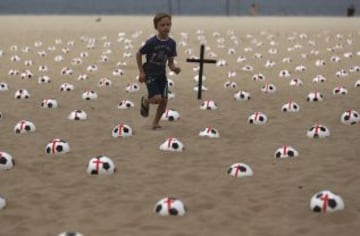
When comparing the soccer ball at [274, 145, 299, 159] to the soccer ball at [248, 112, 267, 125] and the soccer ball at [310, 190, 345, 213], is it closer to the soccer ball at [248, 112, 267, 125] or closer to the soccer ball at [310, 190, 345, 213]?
the soccer ball at [310, 190, 345, 213]

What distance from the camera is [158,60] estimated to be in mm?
10984

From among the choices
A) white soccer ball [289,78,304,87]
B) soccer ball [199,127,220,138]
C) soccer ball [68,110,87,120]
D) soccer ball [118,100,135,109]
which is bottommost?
soccer ball [199,127,220,138]

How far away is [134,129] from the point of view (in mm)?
11484

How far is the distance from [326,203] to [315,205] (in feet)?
0.40

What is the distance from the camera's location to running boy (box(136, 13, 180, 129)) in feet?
35.3

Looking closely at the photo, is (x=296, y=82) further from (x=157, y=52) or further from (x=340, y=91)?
(x=157, y=52)

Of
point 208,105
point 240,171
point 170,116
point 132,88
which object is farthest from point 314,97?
point 240,171

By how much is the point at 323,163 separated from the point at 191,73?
11.4 metres

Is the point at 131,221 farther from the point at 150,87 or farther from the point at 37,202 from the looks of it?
the point at 150,87

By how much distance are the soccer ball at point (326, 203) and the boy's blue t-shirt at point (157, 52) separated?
4.67 metres

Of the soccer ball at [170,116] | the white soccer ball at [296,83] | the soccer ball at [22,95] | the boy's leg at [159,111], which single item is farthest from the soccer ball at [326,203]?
the white soccer ball at [296,83]

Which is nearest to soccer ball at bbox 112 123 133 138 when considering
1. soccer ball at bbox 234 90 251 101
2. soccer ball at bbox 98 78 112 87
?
soccer ball at bbox 234 90 251 101

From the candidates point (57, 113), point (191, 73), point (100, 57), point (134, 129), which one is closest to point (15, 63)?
point (100, 57)

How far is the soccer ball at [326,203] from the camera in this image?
698cm
